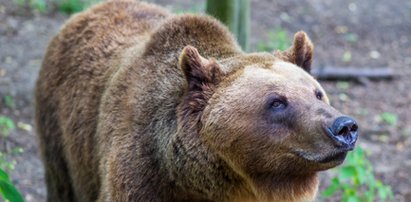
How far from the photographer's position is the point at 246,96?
4.77 meters

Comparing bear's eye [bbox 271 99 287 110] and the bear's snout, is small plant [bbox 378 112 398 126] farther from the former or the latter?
the bear's snout

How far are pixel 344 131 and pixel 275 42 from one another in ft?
27.7

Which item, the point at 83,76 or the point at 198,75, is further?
the point at 83,76

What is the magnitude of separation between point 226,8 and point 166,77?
2.81 m

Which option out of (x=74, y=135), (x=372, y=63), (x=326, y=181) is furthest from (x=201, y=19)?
(x=372, y=63)

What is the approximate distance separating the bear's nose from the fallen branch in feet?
25.1

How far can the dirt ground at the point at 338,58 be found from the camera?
892cm

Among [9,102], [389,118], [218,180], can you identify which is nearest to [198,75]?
[218,180]

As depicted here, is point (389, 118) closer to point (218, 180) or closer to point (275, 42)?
point (275, 42)

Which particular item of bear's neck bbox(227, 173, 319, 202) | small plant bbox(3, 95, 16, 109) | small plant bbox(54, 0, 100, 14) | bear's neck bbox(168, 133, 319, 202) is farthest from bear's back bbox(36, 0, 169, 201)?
small plant bbox(54, 0, 100, 14)

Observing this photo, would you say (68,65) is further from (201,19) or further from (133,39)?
(201,19)

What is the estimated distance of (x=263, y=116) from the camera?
471cm

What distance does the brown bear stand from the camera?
4613mm

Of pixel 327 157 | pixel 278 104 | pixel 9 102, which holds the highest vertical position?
pixel 278 104
